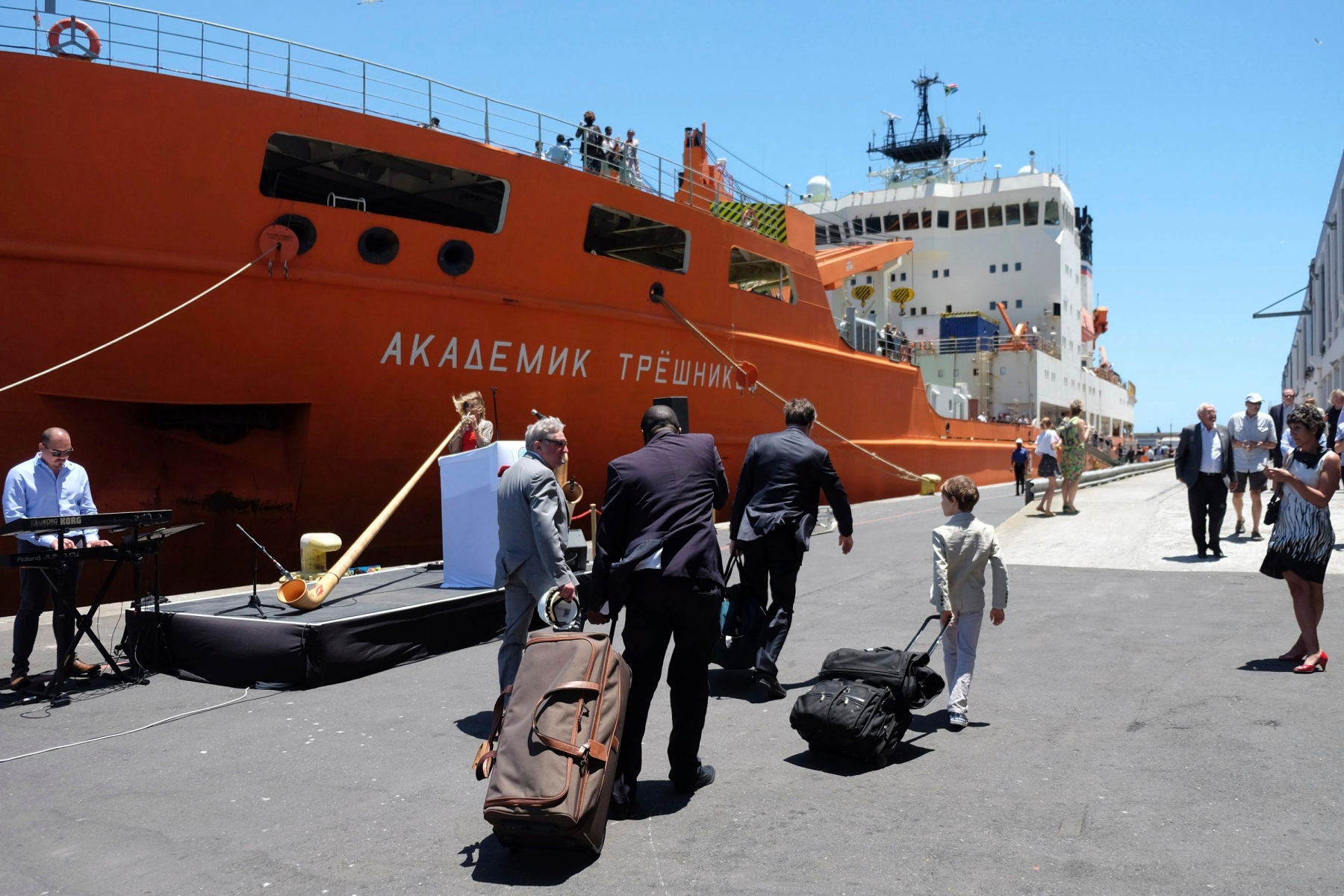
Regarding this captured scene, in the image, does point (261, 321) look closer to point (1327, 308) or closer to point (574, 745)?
point (574, 745)

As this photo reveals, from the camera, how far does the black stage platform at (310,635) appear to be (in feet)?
17.2

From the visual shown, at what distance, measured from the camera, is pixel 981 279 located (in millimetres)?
28406

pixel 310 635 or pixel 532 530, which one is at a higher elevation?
pixel 532 530

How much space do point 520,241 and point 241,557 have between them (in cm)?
422

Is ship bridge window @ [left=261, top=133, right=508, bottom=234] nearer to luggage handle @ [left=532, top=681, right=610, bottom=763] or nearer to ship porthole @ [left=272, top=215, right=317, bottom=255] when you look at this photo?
ship porthole @ [left=272, top=215, right=317, bottom=255]

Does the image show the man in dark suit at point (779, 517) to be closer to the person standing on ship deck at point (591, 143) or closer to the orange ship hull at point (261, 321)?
the orange ship hull at point (261, 321)

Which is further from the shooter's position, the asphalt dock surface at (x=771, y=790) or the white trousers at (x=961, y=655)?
the white trousers at (x=961, y=655)

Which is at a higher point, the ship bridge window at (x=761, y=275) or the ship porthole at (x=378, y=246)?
the ship bridge window at (x=761, y=275)

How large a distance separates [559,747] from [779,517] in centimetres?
217

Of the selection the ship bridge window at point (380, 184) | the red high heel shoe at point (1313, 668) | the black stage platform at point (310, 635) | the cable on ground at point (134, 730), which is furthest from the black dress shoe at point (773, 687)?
the ship bridge window at point (380, 184)

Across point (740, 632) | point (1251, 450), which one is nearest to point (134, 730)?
point (740, 632)

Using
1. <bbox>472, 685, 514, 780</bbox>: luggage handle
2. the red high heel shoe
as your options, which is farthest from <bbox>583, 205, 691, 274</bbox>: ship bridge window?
<bbox>472, 685, 514, 780</bbox>: luggage handle

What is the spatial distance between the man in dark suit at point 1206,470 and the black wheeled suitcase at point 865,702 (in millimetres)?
5343

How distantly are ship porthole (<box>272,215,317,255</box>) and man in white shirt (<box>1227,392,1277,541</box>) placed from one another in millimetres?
8388
